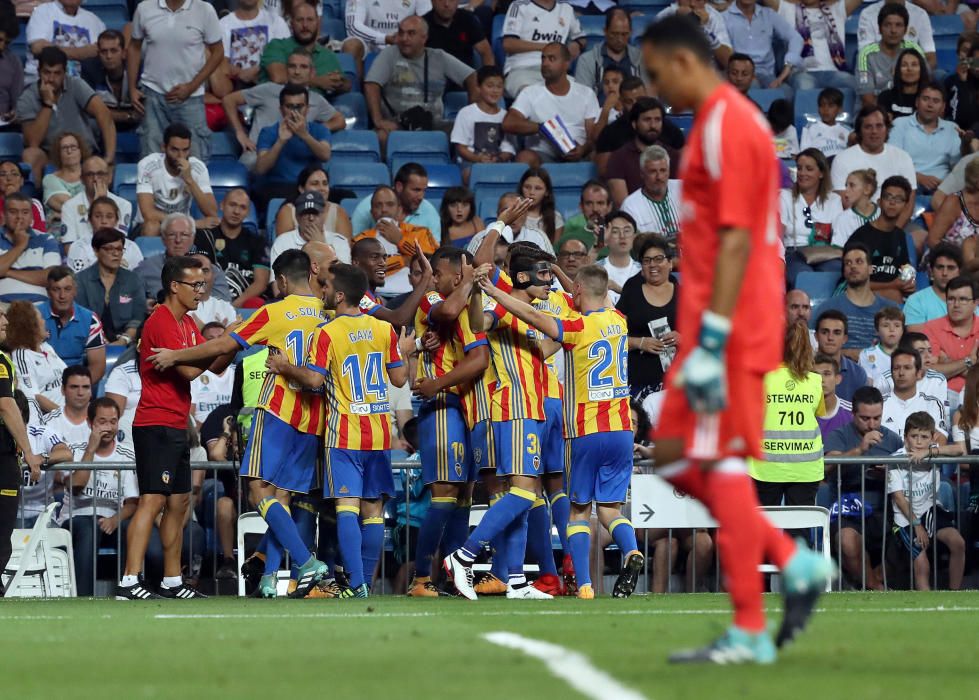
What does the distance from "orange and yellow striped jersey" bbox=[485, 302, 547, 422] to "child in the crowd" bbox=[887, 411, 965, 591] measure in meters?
3.34

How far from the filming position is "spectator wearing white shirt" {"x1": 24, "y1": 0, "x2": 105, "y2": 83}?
665 inches

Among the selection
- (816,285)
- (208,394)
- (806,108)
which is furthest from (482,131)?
(208,394)

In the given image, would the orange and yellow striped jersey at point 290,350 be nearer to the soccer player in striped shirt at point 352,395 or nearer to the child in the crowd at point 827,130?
the soccer player in striped shirt at point 352,395

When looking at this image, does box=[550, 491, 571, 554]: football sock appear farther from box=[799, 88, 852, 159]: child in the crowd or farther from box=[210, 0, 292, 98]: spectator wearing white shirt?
box=[210, 0, 292, 98]: spectator wearing white shirt

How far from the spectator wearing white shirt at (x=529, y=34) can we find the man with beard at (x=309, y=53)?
188cm

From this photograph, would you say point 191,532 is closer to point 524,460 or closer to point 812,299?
point 524,460

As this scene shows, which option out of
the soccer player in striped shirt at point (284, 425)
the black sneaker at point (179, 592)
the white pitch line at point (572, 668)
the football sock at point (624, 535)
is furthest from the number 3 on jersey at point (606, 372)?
the white pitch line at point (572, 668)

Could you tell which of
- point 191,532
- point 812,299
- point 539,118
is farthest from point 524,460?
point 539,118

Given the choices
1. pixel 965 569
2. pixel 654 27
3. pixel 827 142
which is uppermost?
pixel 827 142

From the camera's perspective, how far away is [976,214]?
50.9 ft

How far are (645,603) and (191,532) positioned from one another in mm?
4214

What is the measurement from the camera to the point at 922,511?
40.1 feet

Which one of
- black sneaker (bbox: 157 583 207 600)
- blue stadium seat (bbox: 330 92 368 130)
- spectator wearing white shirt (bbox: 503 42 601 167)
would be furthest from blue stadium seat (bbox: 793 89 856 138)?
black sneaker (bbox: 157 583 207 600)

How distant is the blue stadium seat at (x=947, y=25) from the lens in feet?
62.8
